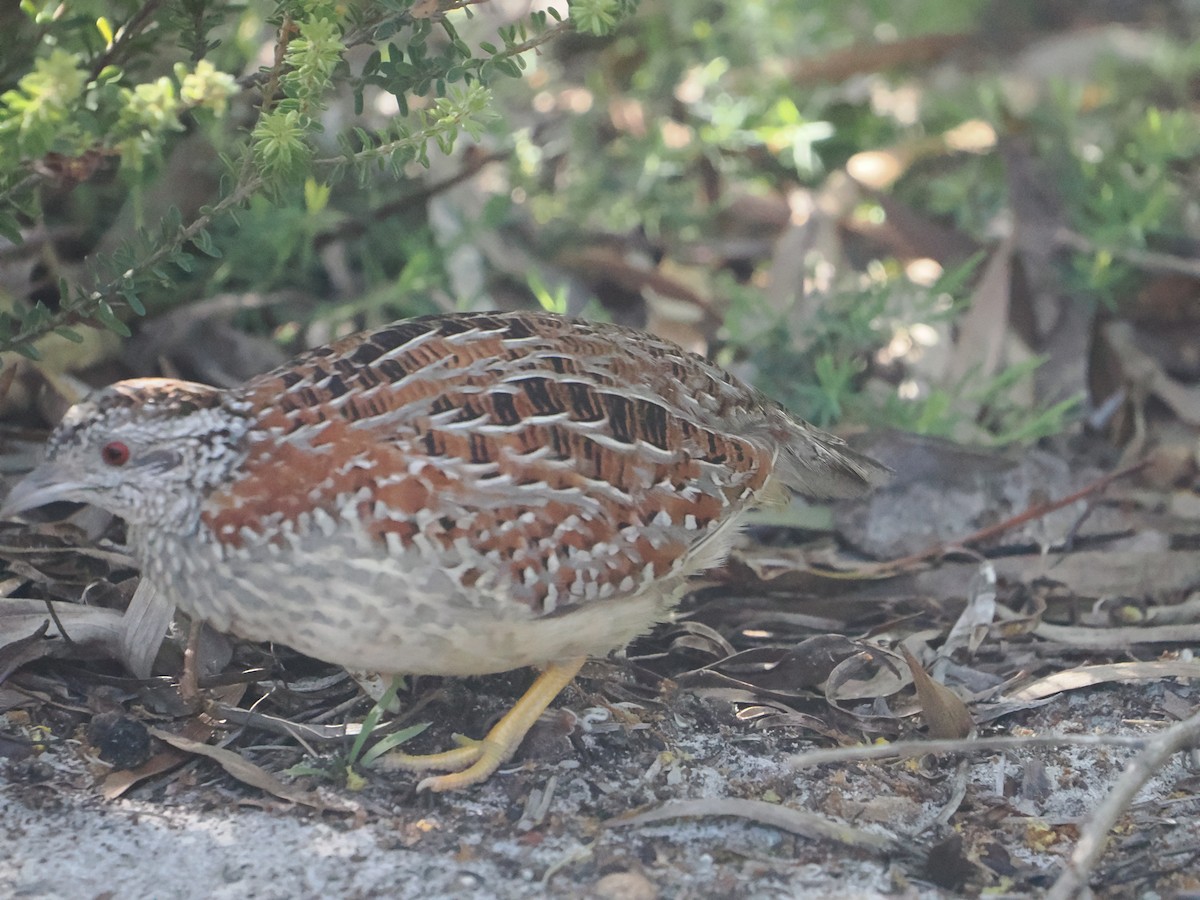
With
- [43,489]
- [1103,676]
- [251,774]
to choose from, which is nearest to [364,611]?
[251,774]

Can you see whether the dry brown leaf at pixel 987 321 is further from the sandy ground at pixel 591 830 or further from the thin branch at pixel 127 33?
the thin branch at pixel 127 33

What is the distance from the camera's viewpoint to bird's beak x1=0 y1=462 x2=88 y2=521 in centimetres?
321

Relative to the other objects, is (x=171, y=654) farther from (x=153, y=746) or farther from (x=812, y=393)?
(x=812, y=393)

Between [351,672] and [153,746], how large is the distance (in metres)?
0.57

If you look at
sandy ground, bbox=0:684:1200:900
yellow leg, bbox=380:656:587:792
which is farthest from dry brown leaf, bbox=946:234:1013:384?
yellow leg, bbox=380:656:587:792

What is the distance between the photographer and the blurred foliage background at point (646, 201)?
3.68 m

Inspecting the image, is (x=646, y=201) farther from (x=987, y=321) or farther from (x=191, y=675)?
(x=191, y=675)

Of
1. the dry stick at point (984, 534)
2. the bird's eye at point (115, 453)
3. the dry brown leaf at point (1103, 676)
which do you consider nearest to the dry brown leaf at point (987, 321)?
the dry stick at point (984, 534)

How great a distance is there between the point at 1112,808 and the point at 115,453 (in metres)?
2.36

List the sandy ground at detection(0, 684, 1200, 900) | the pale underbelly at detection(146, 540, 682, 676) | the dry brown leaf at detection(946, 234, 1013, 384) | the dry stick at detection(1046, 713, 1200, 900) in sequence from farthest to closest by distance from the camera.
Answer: the dry brown leaf at detection(946, 234, 1013, 384) → the pale underbelly at detection(146, 540, 682, 676) → the sandy ground at detection(0, 684, 1200, 900) → the dry stick at detection(1046, 713, 1200, 900)

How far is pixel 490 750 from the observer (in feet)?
11.5

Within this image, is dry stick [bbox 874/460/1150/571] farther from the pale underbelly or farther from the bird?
the pale underbelly

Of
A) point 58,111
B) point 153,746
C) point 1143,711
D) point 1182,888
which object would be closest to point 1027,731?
point 1143,711

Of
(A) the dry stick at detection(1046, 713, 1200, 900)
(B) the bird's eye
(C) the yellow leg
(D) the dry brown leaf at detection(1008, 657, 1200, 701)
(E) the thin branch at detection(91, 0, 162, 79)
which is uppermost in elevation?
(E) the thin branch at detection(91, 0, 162, 79)
